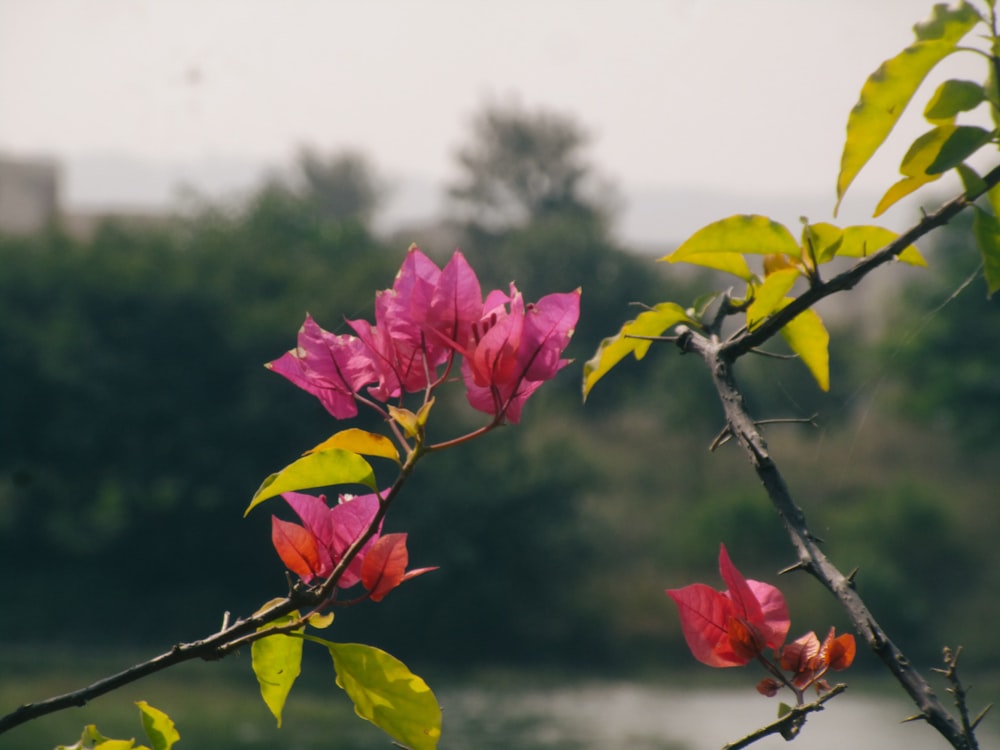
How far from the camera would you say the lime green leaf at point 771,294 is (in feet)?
1.21

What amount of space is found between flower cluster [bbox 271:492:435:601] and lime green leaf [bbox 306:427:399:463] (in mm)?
23

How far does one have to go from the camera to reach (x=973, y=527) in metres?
10.3

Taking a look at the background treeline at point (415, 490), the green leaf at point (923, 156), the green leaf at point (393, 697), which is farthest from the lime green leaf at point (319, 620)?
the background treeline at point (415, 490)

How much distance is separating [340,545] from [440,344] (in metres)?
0.08

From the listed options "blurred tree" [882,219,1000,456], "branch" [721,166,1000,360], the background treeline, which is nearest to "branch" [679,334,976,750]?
"branch" [721,166,1000,360]

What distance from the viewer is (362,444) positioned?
0.36 m

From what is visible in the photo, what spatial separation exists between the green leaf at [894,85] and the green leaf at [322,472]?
0.16m

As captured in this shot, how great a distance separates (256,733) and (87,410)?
3572mm

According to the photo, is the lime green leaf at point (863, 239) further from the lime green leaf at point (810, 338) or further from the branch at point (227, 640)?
the branch at point (227, 640)

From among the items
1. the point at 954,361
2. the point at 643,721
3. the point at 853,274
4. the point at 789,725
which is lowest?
the point at 789,725

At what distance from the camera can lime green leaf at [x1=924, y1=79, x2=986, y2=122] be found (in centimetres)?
34

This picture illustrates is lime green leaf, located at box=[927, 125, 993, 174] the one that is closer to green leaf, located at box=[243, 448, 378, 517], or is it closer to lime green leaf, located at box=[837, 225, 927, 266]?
lime green leaf, located at box=[837, 225, 927, 266]

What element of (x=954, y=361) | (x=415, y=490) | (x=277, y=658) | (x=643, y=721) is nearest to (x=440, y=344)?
(x=277, y=658)

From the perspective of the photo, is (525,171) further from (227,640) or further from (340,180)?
(227,640)
